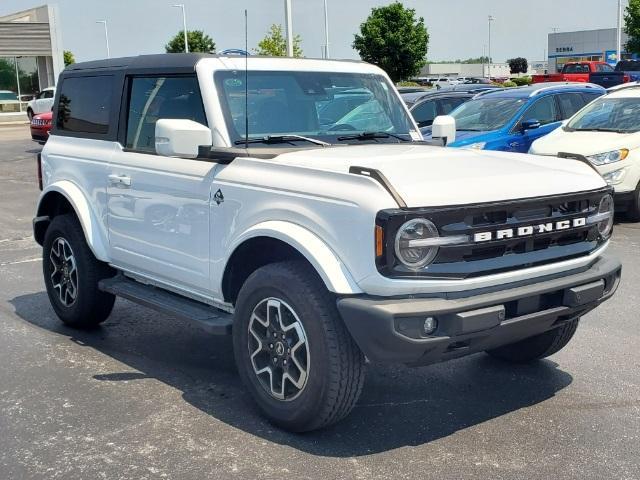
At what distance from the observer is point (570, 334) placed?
17.0 ft

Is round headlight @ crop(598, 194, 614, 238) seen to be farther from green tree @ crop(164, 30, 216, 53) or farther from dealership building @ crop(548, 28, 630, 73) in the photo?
dealership building @ crop(548, 28, 630, 73)

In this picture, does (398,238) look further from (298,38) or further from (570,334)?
(298,38)

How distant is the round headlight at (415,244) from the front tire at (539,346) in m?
1.57

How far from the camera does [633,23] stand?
46344 mm

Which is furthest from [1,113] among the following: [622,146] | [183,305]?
[183,305]

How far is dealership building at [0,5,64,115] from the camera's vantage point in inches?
1750

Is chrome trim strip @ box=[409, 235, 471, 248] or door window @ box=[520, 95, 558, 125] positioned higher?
door window @ box=[520, 95, 558, 125]

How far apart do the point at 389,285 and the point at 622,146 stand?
25.4 feet

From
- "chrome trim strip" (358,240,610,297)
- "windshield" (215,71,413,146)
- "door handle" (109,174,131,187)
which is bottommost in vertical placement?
"chrome trim strip" (358,240,610,297)

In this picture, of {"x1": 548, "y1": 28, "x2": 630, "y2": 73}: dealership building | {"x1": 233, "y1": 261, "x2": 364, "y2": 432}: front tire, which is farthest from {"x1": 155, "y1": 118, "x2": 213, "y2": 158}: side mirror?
{"x1": 548, "y1": 28, "x2": 630, "y2": 73}: dealership building

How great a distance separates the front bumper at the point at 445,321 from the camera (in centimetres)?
376

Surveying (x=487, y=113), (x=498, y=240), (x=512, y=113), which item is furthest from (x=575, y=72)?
(x=498, y=240)

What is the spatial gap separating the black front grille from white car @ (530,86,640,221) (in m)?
5.69

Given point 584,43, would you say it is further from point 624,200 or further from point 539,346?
point 539,346
